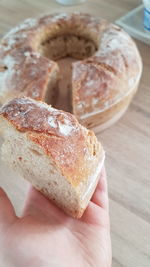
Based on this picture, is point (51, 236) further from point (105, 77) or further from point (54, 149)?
point (105, 77)

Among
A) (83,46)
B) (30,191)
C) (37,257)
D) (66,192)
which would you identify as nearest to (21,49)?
(83,46)

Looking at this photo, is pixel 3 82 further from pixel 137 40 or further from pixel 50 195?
pixel 137 40

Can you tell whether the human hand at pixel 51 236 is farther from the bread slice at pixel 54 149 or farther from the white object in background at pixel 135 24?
the white object in background at pixel 135 24

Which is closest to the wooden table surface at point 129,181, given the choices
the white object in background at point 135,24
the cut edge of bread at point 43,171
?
the white object in background at point 135,24

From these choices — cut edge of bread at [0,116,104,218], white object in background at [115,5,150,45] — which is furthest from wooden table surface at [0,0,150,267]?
cut edge of bread at [0,116,104,218]

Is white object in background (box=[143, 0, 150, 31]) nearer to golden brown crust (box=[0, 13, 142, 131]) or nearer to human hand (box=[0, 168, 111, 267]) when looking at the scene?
golden brown crust (box=[0, 13, 142, 131])

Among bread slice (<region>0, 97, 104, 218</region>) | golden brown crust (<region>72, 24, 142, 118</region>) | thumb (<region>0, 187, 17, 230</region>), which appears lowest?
thumb (<region>0, 187, 17, 230</region>)

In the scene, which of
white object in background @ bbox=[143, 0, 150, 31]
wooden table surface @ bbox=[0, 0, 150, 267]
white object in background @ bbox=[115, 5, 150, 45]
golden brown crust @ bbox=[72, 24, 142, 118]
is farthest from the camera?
white object in background @ bbox=[115, 5, 150, 45]
